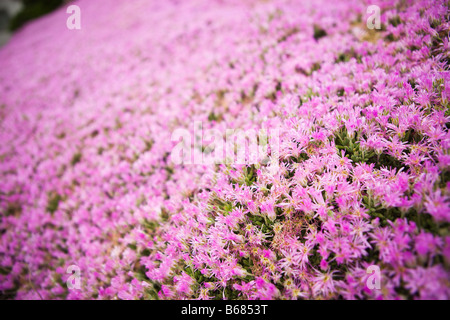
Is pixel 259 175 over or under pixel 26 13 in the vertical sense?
under

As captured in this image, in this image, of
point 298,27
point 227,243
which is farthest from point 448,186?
point 298,27

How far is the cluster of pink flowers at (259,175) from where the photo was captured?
220cm

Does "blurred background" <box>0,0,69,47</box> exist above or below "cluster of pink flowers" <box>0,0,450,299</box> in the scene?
above

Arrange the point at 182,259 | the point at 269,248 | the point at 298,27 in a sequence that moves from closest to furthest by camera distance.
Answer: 1. the point at 269,248
2. the point at 182,259
3. the point at 298,27

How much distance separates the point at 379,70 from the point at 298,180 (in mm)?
2453

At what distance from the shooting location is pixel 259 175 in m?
2.89

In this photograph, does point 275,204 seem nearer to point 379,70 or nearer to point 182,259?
point 182,259

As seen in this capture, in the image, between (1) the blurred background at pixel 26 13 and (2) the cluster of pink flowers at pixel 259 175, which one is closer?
(2) the cluster of pink flowers at pixel 259 175

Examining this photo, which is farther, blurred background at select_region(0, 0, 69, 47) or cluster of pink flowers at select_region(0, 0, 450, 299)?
blurred background at select_region(0, 0, 69, 47)

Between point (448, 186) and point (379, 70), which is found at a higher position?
point (379, 70)

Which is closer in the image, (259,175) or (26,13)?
(259,175)

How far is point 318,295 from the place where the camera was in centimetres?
218

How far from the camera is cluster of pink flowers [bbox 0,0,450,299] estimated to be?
2.20m

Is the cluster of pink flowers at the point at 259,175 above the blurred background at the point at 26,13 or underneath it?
underneath
